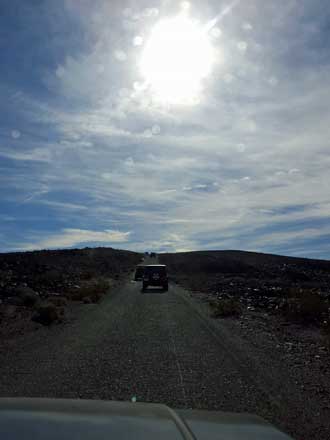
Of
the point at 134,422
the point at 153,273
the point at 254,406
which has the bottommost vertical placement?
the point at 254,406

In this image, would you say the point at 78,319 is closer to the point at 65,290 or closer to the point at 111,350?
the point at 111,350

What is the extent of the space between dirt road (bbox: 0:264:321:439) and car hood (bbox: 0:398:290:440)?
3367mm

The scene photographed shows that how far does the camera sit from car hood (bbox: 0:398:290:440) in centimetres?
259

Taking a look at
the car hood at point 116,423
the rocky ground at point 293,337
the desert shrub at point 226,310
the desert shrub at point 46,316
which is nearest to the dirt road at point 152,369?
the rocky ground at point 293,337

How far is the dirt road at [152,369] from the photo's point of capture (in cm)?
742

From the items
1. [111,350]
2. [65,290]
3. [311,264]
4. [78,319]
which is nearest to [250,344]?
[111,350]

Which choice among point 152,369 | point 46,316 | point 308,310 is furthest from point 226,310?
point 152,369

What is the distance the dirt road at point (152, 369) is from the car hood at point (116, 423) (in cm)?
337

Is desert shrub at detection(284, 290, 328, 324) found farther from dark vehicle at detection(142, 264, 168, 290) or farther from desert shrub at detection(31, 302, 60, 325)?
dark vehicle at detection(142, 264, 168, 290)

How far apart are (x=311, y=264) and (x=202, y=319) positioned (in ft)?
279

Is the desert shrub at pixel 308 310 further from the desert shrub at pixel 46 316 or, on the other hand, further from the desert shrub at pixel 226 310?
the desert shrub at pixel 46 316

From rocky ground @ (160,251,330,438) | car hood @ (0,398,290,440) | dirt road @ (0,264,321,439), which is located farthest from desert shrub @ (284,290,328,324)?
car hood @ (0,398,290,440)

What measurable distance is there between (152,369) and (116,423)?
705 centimetres

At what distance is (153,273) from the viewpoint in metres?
36.5
